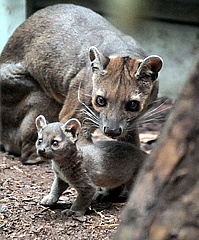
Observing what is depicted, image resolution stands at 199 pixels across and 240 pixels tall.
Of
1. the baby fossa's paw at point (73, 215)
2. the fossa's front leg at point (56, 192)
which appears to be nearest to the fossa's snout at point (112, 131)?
the fossa's front leg at point (56, 192)

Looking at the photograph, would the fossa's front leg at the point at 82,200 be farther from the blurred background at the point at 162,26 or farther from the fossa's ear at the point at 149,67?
the blurred background at the point at 162,26

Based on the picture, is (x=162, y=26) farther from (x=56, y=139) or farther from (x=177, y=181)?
(x=177, y=181)

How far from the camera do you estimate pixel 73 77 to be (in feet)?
20.9

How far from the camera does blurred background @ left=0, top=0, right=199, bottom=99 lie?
8602 millimetres

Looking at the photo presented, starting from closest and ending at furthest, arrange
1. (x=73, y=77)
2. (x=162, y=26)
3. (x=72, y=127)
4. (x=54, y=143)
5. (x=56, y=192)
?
(x=54, y=143) → (x=72, y=127) → (x=56, y=192) → (x=73, y=77) → (x=162, y=26)

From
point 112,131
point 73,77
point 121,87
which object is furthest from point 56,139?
point 73,77

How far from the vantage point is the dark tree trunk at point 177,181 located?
2.55 meters

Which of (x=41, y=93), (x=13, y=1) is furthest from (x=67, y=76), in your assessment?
(x=13, y=1)

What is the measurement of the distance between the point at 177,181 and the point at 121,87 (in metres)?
2.94

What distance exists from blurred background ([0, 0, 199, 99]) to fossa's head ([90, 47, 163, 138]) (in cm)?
293

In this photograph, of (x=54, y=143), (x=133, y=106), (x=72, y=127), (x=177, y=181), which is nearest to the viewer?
(x=177, y=181)

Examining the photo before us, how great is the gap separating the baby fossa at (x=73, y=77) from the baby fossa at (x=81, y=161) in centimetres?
19

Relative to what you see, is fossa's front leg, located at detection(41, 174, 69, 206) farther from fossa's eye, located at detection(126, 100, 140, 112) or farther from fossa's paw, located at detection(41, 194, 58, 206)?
fossa's eye, located at detection(126, 100, 140, 112)

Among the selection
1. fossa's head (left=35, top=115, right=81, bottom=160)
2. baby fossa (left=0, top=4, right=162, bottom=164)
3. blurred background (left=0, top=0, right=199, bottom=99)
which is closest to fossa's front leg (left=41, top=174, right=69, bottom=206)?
fossa's head (left=35, top=115, right=81, bottom=160)
